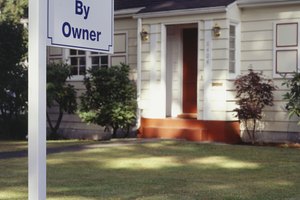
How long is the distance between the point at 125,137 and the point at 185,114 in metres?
1.78

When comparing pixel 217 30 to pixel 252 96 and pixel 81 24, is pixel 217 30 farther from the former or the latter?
pixel 81 24

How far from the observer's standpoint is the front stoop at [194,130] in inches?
578

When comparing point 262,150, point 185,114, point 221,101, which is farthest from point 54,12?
point 185,114

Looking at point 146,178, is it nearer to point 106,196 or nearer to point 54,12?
point 106,196

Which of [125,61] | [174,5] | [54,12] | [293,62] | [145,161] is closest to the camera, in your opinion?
[54,12]

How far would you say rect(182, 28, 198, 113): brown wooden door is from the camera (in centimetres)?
1614

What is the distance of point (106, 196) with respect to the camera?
25.6 ft

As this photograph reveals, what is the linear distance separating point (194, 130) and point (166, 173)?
5.05 m

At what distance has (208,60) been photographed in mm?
14852

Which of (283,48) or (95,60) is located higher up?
(283,48)

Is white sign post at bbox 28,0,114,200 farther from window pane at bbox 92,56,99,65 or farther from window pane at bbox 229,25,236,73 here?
window pane at bbox 92,56,99,65

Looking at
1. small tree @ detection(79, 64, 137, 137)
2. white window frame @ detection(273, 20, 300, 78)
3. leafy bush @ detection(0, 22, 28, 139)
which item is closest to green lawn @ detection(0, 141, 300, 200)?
white window frame @ detection(273, 20, 300, 78)

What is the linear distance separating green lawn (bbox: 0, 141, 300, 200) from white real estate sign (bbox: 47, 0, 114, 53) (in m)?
2.84

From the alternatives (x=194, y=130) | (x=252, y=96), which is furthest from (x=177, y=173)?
(x=252, y=96)
